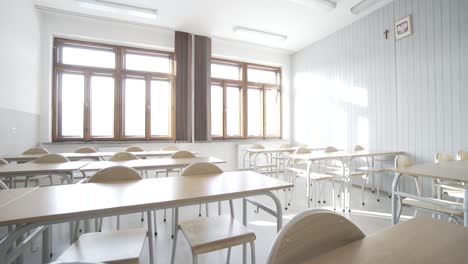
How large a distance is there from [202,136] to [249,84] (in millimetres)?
1954

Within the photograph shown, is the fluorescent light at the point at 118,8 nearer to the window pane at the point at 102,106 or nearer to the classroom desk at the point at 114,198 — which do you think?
the window pane at the point at 102,106

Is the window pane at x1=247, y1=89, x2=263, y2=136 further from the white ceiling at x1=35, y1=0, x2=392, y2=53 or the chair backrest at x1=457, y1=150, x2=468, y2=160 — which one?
the chair backrest at x1=457, y1=150, x2=468, y2=160

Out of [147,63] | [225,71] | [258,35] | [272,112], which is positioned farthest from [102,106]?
[272,112]

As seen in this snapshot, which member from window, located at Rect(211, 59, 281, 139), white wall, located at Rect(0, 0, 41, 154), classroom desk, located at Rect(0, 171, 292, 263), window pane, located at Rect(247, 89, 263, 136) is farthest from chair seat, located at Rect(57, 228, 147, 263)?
window pane, located at Rect(247, 89, 263, 136)

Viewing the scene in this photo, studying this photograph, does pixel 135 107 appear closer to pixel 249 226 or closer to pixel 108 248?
pixel 249 226

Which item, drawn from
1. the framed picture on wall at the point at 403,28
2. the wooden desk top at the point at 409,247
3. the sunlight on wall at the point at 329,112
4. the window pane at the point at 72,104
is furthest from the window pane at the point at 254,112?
the wooden desk top at the point at 409,247

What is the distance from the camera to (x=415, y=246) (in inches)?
25.2

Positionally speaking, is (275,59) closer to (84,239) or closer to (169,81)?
(169,81)

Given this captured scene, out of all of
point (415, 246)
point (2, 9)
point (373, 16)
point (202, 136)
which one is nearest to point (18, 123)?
point (2, 9)

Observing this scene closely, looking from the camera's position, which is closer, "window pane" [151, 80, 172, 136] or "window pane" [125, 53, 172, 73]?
"window pane" [125, 53, 172, 73]

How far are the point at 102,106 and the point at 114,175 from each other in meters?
3.62

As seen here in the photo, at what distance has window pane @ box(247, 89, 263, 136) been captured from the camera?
5.78 metres

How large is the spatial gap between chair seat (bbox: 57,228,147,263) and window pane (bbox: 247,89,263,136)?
15.3 ft

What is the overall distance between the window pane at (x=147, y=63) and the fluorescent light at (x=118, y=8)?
934 millimetres
